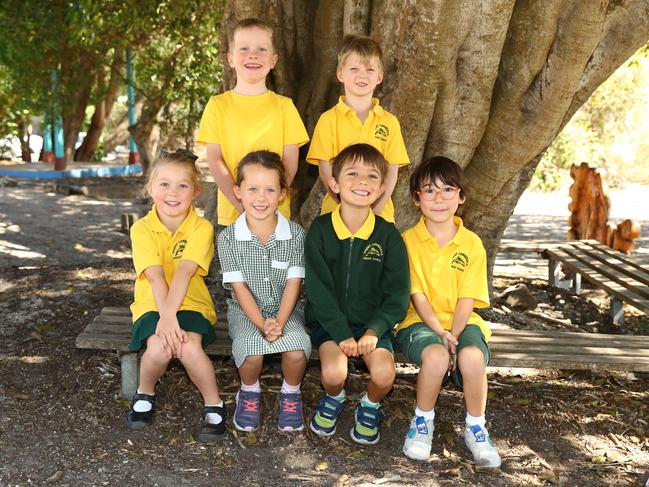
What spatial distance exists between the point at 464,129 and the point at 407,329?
5.39 ft

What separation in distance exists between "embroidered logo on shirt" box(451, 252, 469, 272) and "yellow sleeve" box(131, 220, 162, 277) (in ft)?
4.98

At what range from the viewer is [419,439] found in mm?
3570

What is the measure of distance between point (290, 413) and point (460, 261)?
3.81 ft

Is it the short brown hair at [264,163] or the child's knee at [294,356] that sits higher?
the short brown hair at [264,163]

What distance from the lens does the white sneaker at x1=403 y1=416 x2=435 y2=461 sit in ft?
11.6

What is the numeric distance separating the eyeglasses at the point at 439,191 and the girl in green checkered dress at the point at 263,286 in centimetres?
67

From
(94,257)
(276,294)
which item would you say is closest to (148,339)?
(276,294)

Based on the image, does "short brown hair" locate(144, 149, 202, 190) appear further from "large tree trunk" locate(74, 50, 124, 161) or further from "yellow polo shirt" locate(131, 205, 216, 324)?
"large tree trunk" locate(74, 50, 124, 161)

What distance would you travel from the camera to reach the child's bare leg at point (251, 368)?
3691 millimetres

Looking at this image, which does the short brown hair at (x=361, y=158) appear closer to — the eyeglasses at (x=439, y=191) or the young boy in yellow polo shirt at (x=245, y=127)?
the eyeglasses at (x=439, y=191)

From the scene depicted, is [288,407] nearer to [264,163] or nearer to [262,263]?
[262,263]

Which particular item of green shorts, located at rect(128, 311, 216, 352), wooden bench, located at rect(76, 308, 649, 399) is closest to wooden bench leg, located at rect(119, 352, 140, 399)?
wooden bench, located at rect(76, 308, 649, 399)

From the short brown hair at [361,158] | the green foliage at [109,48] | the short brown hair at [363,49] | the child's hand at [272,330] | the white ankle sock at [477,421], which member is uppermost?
the green foliage at [109,48]

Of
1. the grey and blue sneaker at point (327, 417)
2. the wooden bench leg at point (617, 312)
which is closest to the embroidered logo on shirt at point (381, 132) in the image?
the grey and blue sneaker at point (327, 417)
